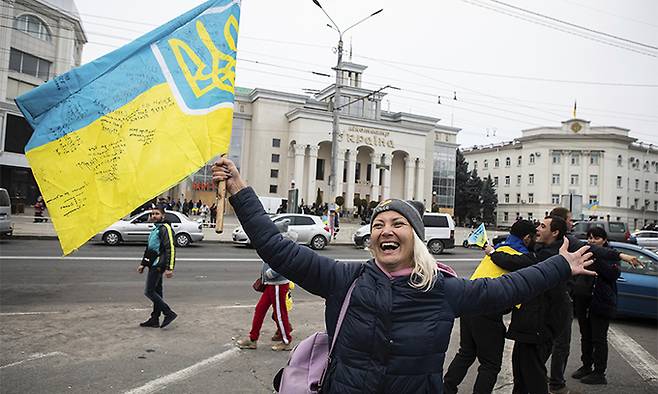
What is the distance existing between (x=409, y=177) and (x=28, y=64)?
43928mm

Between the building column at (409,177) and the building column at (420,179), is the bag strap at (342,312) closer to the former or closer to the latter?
the building column at (409,177)

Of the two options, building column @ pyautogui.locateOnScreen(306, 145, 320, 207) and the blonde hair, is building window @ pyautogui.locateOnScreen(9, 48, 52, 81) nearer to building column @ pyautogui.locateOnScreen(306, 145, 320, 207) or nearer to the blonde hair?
building column @ pyautogui.locateOnScreen(306, 145, 320, 207)

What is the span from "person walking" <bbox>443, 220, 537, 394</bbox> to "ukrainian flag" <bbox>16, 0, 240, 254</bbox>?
2.68 metres

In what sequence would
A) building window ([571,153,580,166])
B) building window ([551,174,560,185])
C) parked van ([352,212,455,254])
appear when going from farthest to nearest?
building window ([551,174,560,185]) → building window ([571,153,580,166]) → parked van ([352,212,455,254])

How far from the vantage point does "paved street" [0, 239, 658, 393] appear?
4.75 metres

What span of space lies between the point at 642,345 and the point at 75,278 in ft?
35.7

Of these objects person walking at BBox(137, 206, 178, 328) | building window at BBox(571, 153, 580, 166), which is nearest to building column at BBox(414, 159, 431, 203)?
building window at BBox(571, 153, 580, 166)

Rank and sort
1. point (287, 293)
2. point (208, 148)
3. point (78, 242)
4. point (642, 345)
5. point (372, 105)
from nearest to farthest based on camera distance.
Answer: point (78, 242)
point (208, 148)
point (287, 293)
point (642, 345)
point (372, 105)

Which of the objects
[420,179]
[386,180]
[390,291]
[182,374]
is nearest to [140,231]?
[182,374]

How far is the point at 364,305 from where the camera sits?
2.17 m

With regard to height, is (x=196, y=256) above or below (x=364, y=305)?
below

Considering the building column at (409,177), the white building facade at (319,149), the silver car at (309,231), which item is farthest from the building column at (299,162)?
the silver car at (309,231)

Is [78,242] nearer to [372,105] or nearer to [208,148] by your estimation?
[208,148]

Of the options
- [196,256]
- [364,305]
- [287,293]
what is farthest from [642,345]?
[196,256]
